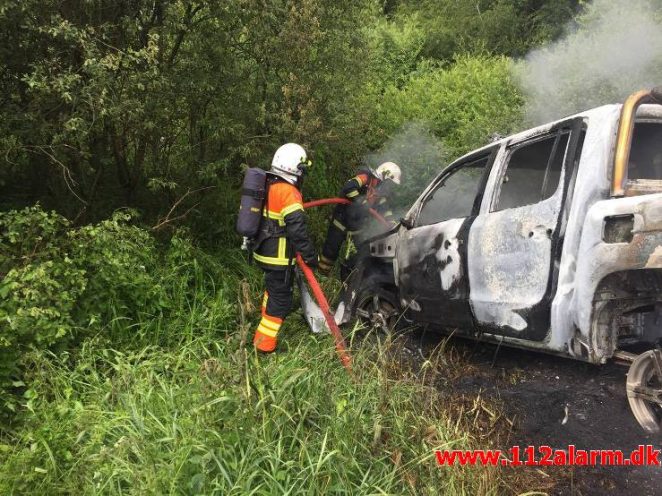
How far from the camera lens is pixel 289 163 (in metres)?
4.31

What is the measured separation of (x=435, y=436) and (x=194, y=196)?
4.10 m

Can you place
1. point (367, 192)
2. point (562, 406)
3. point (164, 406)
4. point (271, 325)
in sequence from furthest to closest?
point (367, 192), point (271, 325), point (562, 406), point (164, 406)

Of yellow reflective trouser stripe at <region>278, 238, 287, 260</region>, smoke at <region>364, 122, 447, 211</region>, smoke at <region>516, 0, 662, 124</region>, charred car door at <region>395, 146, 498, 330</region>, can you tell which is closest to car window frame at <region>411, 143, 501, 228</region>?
charred car door at <region>395, 146, 498, 330</region>

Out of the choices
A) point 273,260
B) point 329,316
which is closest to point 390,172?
point 273,260

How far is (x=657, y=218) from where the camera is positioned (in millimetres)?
2486

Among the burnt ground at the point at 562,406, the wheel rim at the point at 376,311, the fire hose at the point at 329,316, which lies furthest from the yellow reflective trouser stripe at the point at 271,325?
the burnt ground at the point at 562,406

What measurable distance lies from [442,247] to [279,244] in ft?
4.23

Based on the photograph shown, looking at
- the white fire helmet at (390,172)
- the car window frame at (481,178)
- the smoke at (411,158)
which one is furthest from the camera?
the smoke at (411,158)

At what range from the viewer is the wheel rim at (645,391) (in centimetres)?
277

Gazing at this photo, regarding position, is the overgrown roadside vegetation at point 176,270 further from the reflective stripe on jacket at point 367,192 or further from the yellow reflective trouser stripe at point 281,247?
the yellow reflective trouser stripe at point 281,247

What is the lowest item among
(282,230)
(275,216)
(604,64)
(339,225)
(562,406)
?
(562,406)

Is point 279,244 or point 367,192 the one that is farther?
point 367,192

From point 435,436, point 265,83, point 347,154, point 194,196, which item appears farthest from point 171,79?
point 435,436

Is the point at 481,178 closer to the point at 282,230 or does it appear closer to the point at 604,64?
the point at 282,230
